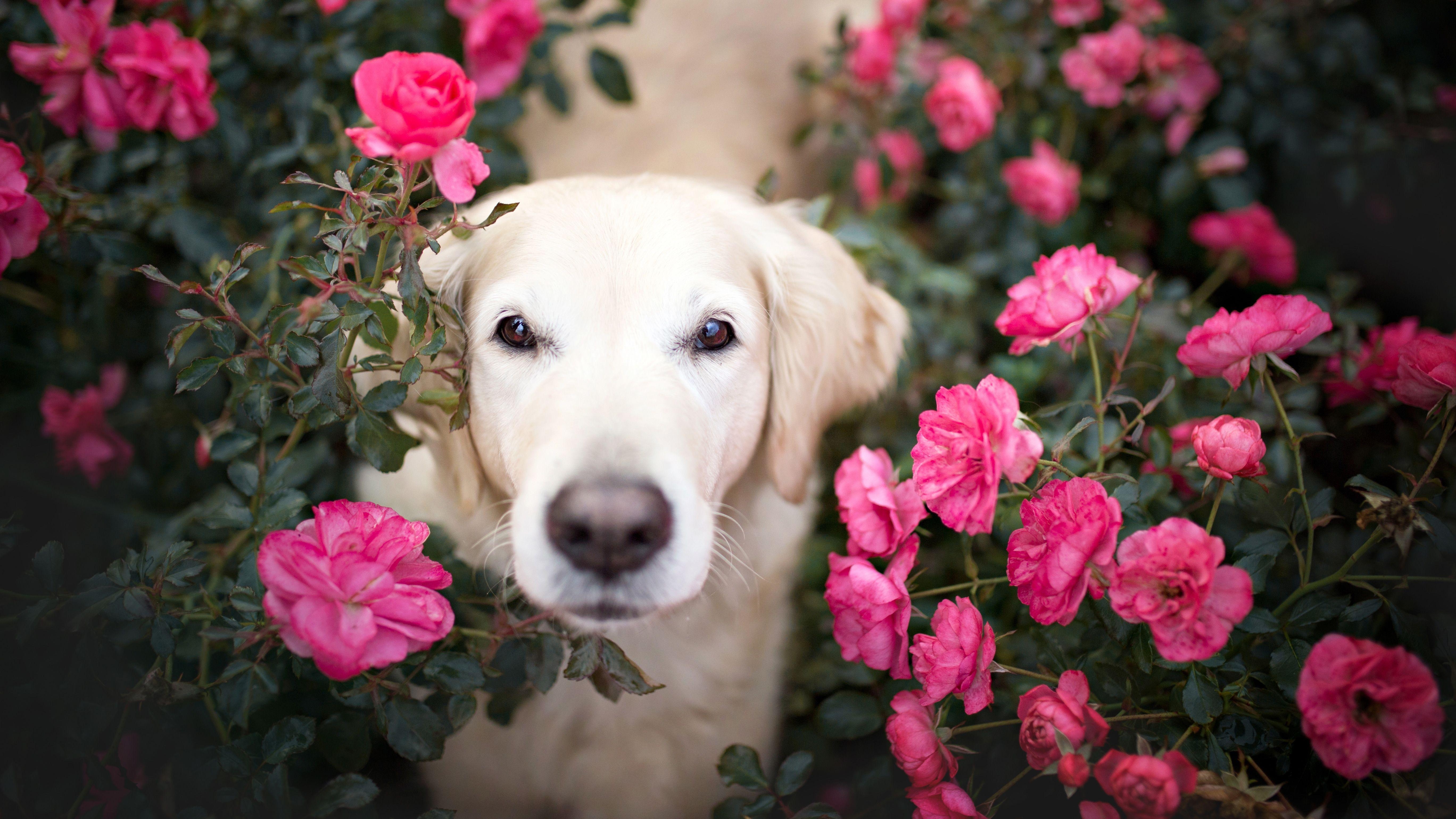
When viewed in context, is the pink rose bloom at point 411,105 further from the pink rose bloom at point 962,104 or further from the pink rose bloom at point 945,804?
the pink rose bloom at point 962,104

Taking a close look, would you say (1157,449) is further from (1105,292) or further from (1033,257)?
(1033,257)

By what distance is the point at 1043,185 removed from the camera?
2.34m

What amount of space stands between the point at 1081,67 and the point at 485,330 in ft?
6.71

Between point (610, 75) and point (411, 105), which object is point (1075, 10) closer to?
point (610, 75)

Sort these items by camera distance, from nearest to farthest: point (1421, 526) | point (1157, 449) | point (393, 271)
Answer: point (1421, 526)
point (393, 271)
point (1157, 449)

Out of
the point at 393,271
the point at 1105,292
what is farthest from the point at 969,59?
the point at 393,271

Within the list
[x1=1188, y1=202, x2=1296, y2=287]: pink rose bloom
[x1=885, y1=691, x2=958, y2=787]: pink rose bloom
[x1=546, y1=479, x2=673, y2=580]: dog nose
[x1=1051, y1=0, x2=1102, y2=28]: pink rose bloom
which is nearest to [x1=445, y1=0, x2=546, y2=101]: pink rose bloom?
[x1=546, y1=479, x2=673, y2=580]: dog nose

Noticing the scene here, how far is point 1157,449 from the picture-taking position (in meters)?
1.39

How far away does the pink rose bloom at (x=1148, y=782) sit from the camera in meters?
0.98

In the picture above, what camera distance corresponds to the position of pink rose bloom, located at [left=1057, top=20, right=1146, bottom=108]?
2271 mm

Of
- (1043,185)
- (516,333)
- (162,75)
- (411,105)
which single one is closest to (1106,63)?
(1043,185)

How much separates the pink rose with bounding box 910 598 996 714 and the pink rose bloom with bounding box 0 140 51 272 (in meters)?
1.63

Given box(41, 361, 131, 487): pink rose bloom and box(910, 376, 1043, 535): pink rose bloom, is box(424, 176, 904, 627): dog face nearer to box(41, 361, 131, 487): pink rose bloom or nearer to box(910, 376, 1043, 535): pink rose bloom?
box(910, 376, 1043, 535): pink rose bloom

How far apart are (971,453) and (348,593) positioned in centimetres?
92
